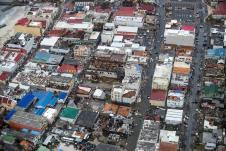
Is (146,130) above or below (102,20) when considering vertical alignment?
below

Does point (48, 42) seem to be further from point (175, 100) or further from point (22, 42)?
point (175, 100)

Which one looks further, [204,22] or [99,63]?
[204,22]

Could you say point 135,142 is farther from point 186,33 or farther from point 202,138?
point 186,33

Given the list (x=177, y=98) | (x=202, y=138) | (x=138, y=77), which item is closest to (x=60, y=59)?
(x=138, y=77)

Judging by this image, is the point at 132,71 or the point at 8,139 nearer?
the point at 8,139

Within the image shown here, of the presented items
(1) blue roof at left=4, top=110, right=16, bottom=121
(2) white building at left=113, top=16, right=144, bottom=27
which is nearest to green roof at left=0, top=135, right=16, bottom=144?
(1) blue roof at left=4, top=110, right=16, bottom=121

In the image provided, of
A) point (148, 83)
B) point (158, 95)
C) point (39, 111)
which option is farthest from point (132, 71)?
point (39, 111)
